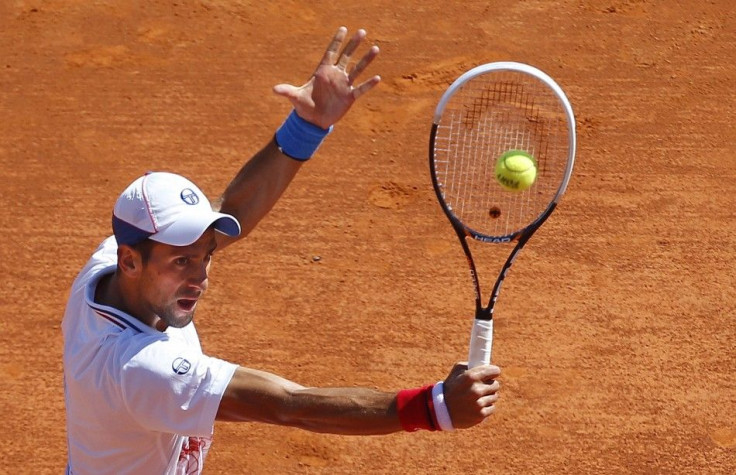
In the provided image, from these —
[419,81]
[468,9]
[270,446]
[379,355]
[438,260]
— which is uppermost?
[468,9]

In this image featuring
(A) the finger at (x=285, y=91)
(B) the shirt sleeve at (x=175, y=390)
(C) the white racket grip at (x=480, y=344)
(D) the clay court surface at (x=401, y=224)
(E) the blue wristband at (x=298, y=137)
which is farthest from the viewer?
(D) the clay court surface at (x=401, y=224)

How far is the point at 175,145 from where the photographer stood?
→ 8.01 metres

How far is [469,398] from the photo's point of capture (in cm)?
360

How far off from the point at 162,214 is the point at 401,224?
3.70m

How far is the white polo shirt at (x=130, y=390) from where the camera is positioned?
3562mm

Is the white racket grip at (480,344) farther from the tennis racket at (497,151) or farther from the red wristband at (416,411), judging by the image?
the tennis racket at (497,151)

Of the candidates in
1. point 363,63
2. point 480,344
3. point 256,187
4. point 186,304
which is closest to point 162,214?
point 186,304

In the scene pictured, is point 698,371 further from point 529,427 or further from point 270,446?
point 270,446

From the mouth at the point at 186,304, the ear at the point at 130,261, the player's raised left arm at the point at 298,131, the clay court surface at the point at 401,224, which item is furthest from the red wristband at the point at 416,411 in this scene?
the clay court surface at the point at 401,224

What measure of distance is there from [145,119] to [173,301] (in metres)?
4.67

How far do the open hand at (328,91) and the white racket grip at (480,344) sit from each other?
1.17 metres

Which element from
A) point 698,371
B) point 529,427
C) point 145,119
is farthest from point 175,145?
point 698,371

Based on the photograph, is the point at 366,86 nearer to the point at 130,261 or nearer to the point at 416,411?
the point at 130,261

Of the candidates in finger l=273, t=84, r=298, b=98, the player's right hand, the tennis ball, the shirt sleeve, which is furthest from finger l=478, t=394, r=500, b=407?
finger l=273, t=84, r=298, b=98
